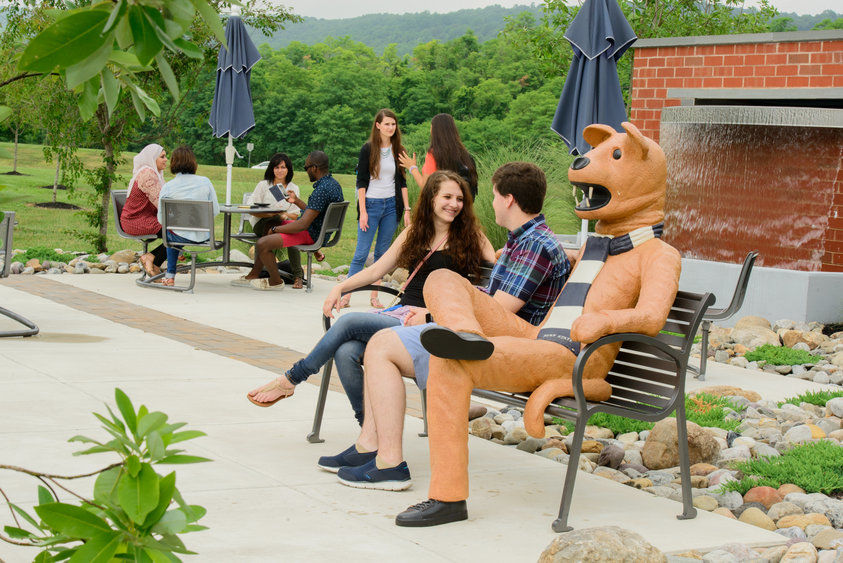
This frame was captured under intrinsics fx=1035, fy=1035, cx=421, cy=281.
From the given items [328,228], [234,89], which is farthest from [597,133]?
[234,89]

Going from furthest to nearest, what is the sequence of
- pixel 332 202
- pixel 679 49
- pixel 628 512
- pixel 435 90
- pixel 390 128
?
pixel 435 90 → pixel 679 49 → pixel 332 202 → pixel 390 128 → pixel 628 512

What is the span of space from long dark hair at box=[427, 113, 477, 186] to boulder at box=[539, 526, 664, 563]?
6.05 meters

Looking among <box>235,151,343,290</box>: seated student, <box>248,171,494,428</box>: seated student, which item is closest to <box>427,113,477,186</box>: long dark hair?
<box>235,151,343,290</box>: seated student

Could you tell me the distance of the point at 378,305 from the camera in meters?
9.91

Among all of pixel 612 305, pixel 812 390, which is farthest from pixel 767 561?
pixel 812 390

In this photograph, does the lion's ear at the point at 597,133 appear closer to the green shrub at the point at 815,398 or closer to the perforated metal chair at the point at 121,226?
the green shrub at the point at 815,398

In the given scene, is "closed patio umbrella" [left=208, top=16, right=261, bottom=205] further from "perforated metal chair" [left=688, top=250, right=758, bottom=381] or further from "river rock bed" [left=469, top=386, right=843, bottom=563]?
"river rock bed" [left=469, top=386, right=843, bottom=563]

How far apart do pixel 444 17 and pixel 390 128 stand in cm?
11926

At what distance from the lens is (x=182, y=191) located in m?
10.9

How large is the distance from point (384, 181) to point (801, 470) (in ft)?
19.2

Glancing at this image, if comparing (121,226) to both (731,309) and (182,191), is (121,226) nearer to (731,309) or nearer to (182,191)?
(182,191)

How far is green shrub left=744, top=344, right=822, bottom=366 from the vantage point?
7902 mm

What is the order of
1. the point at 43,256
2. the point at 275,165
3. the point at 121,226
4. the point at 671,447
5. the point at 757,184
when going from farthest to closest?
the point at 43,256 → the point at 275,165 → the point at 121,226 → the point at 757,184 → the point at 671,447

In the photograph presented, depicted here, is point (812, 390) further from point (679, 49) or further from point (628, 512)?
point (679, 49)
